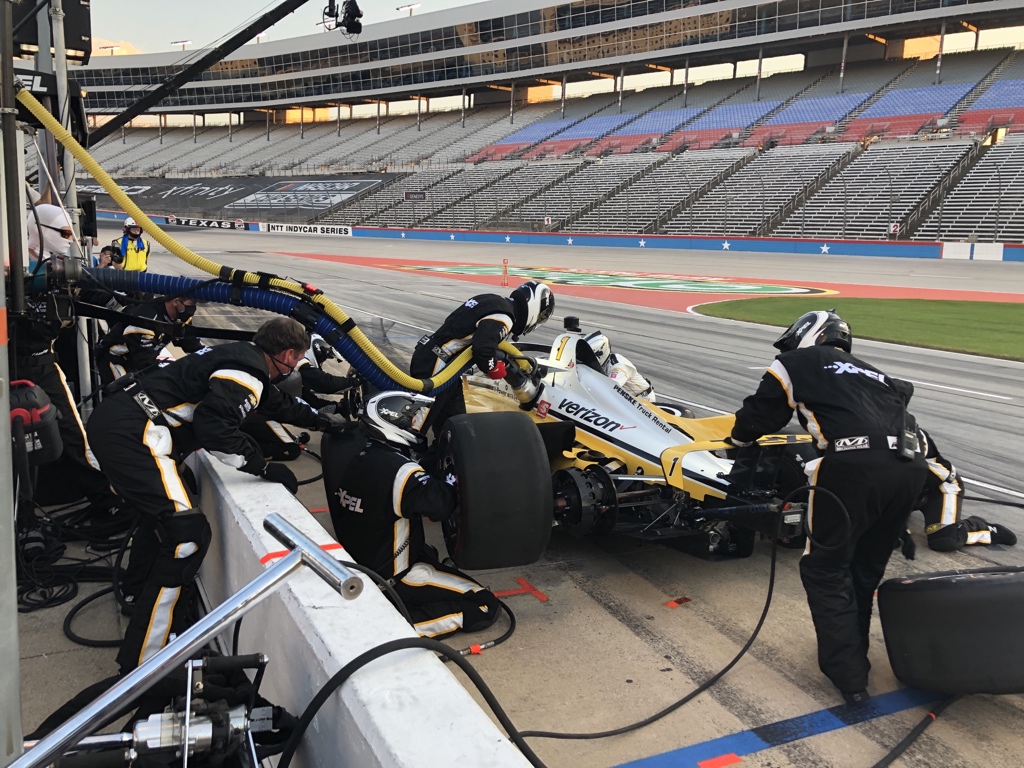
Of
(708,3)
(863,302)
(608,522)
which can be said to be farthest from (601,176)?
(608,522)

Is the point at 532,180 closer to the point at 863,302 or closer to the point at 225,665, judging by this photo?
the point at 863,302

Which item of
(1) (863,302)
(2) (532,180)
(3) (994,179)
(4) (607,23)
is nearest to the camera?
(1) (863,302)

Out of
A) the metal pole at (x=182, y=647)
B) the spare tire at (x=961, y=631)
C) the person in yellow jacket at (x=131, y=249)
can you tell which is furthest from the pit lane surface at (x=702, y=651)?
the person in yellow jacket at (x=131, y=249)

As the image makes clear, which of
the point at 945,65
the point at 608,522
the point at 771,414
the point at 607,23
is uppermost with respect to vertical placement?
the point at 607,23

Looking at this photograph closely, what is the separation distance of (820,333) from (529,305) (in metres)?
2.48

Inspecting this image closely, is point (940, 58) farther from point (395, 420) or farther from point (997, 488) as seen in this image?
point (395, 420)

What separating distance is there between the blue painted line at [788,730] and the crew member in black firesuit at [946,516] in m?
1.69

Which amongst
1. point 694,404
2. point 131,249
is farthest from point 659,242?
point 694,404

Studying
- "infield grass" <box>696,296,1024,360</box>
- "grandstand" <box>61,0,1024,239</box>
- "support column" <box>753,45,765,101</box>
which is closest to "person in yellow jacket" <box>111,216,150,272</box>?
"infield grass" <box>696,296,1024,360</box>

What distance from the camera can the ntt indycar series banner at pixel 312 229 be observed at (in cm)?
4775

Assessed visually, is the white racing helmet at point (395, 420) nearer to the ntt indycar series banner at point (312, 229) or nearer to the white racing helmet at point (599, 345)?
Result: the white racing helmet at point (599, 345)

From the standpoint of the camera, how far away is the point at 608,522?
434cm

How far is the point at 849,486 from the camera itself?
3.48 metres

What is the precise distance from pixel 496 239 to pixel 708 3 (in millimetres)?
21218
